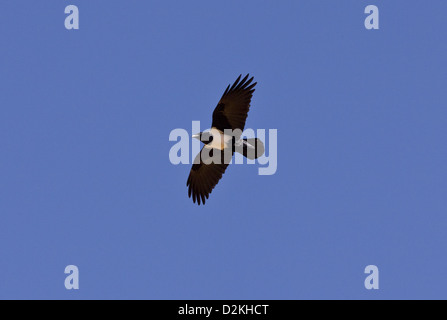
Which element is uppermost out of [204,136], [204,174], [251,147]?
[204,136]

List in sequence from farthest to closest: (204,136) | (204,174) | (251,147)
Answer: (204,174) → (204,136) → (251,147)

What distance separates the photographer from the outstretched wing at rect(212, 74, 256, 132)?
50.7ft

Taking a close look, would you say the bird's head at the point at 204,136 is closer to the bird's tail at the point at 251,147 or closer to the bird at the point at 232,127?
the bird at the point at 232,127

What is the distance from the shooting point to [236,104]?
50.7 ft

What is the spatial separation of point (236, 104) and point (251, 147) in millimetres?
1045

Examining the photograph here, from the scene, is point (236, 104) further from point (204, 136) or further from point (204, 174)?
point (204, 174)

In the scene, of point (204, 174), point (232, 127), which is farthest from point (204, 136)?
point (204, 174)

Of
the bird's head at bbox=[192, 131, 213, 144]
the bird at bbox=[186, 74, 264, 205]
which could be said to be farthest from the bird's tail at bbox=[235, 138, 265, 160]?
the bird's head at bbox=[192, 131, 213, 144]

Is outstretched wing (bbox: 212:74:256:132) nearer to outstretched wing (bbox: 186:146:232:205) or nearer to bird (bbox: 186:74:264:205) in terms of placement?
bird (bbox: 186:74:264:205)
